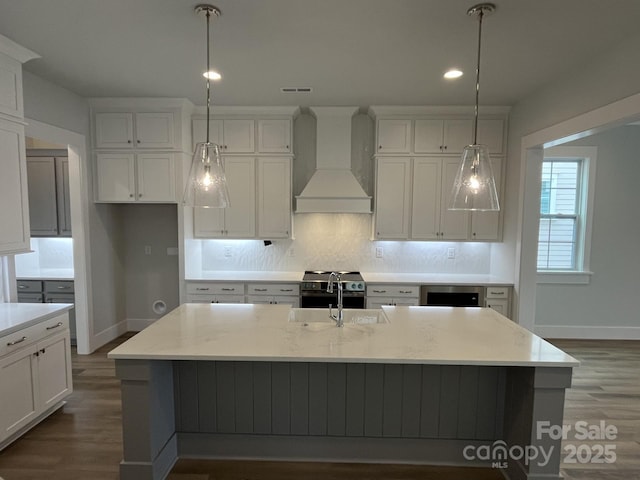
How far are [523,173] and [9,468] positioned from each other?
4.86 meters

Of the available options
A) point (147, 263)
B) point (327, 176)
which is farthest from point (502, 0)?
point (147, 263)

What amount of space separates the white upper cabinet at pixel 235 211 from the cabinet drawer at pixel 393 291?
1569mm

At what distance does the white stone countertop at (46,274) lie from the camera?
4.08m

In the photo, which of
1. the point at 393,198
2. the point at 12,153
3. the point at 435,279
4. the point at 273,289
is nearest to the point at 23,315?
the point at 12,153

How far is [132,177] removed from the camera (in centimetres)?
404

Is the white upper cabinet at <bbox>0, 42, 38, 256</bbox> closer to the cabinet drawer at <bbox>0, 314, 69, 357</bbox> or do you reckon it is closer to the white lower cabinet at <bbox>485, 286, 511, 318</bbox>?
the cabinet drawer at <bbox>0, 314, 69, 357</bbox>

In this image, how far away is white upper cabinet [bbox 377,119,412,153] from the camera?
4168 mm

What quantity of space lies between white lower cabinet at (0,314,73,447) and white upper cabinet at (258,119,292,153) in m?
2.62

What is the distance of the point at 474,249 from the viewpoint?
457cm

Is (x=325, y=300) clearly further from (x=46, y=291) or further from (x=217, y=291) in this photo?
(x=46, y=291)

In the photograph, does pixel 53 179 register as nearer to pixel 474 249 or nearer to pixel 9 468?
pixel 9 468

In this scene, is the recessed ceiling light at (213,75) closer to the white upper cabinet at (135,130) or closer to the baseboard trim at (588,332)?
the white upper cabinet at (135,130)

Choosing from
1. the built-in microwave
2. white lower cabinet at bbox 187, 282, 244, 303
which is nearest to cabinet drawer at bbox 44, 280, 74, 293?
white lower cabinet at bbox 187, 282, 244, 303

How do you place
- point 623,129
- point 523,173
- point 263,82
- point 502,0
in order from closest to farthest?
point 502,0
point 263,82
point 523,173
point 623,129
